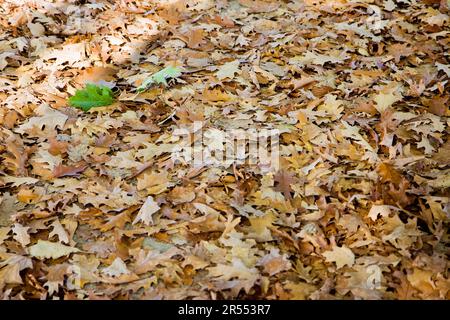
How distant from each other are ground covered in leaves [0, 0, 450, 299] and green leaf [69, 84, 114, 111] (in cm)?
6

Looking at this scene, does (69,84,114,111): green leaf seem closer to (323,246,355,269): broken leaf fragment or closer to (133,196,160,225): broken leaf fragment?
(133,196,160,225): broken leaf fragment

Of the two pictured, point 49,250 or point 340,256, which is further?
point 49,250

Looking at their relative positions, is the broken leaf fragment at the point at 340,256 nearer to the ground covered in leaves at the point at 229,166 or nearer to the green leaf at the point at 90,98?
the ground covered in leaves at the point at 229,166

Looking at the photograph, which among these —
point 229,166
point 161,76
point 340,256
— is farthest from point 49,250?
point 161,76

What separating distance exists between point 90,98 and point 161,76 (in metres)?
0.63

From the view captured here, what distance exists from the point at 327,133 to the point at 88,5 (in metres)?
3.06

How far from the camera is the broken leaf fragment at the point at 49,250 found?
8.50 ft

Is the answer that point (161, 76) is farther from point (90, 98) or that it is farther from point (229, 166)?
point (229, 166)

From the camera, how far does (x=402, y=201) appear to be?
2738 mm

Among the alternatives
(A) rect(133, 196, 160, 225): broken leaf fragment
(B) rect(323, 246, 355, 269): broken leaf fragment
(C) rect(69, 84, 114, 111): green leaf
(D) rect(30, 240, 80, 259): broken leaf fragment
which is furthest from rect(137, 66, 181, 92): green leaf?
(B) rect(323, 246, 355, 269): broken leaf fragment

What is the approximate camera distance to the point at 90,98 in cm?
366

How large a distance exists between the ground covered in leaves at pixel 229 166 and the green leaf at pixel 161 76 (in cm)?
7

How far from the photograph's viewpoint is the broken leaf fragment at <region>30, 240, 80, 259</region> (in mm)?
2590

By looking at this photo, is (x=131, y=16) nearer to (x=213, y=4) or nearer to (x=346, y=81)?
(x=213, y=4)
